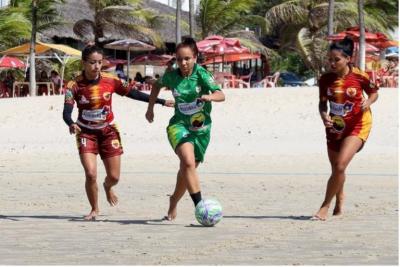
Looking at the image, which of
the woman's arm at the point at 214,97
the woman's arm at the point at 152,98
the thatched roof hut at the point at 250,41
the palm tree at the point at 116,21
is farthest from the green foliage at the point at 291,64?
the woman's arm at the point at 214,97

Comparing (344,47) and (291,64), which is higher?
(344,47)

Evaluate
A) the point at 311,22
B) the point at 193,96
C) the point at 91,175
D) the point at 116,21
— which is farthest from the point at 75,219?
the point at 311,22

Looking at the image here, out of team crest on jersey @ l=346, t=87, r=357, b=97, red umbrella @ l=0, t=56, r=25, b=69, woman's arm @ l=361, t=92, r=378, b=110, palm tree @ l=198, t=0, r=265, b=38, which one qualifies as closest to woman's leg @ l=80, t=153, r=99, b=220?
team crest on jersey @ l=346, t=87, r=357, b=97

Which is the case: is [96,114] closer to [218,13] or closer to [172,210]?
[172,210]

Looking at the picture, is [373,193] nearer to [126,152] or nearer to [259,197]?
[259,197]

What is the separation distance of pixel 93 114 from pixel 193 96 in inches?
37.2

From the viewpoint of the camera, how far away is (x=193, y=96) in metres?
9.00

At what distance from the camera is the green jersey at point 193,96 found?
8.99m

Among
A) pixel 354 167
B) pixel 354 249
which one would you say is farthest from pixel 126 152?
pixel 354 249

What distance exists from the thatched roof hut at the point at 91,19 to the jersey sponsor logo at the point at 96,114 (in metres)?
31.0

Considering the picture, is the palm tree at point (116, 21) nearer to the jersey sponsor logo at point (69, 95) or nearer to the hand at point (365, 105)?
the jersey sponsor logo at point (69, 95)

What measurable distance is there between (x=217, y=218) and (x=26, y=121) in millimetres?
15558

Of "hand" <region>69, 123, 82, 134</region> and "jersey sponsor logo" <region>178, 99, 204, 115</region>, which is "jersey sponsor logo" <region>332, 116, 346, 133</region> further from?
"hand" <region>69, 123, 82, 134</region>

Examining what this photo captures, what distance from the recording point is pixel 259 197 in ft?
37.8
